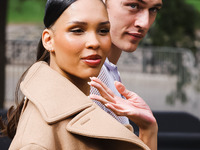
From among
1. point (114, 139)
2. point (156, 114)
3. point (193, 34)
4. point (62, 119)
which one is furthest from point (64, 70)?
point (193, 34)

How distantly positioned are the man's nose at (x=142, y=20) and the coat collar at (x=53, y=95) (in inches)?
25.2

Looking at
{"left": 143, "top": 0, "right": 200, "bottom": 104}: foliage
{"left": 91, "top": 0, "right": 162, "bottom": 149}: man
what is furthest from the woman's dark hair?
{"left": 143, "top": 0, "right": 200, "bottom": 104}: foliage

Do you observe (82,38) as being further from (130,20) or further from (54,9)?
(130,20)

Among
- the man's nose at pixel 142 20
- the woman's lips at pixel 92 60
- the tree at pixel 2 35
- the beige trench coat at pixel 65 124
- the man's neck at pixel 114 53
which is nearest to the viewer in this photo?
the beige trench coat at pixel 65 124

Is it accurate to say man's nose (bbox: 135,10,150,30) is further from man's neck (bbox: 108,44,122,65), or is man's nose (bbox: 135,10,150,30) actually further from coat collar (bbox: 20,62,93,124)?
coat collar (bbox: 20,62,93,124)

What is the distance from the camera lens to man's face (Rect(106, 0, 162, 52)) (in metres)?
2.23

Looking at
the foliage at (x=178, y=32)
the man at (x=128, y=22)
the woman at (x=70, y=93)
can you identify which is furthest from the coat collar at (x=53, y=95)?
the foliage at (x=178, y=32)

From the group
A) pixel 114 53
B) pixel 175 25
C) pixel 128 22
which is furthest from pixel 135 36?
pixel 175 25

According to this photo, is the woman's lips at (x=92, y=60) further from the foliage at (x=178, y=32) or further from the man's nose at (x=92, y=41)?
the foliage at (x=178, y=32)

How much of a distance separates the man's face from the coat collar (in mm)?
588

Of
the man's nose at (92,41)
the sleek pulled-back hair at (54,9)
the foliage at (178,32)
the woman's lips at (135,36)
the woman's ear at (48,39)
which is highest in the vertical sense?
the sleek pulled-back hair at (54,9)

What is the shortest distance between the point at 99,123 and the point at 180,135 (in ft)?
5.53

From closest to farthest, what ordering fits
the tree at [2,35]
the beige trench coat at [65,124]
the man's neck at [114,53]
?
the beige trench coat at [65,124], the man's neck at [114,53], the tree at [2,35]

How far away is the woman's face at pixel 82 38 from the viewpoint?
1.71 m
